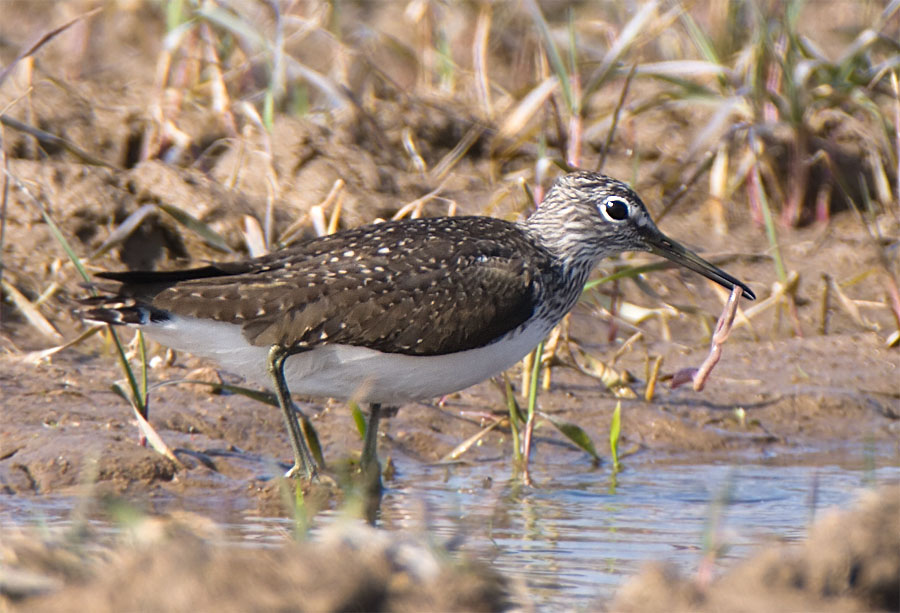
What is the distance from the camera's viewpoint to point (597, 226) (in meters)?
6.55

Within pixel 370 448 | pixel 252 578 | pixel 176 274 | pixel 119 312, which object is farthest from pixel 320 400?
pixel 252 578

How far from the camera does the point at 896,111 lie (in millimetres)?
8500

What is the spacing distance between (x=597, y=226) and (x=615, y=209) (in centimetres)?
14

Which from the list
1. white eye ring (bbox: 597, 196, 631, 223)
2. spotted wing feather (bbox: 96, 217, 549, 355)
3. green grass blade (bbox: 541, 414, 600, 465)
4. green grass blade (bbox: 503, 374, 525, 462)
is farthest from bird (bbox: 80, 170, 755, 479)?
white eye ring (bbox: 597, 196, 631, 223)

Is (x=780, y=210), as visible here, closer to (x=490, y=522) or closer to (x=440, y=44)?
(x=440, y=44)

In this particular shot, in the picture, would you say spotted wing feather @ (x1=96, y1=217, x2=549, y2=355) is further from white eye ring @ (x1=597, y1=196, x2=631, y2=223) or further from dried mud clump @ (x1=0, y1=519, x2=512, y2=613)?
dried mud clump @ (x1=0, y1=519, x2=512, y2=613)

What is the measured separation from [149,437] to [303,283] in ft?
3.15

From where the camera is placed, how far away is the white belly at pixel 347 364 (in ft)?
18.5

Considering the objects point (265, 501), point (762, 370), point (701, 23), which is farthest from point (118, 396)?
point (701, 23)

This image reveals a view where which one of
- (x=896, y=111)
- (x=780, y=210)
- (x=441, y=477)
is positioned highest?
(x=896, y=111)

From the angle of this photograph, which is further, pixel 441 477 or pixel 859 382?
pixel 859 382

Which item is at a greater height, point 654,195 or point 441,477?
point 654,195

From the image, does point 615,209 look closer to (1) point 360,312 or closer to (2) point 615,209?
(2) point 615,209

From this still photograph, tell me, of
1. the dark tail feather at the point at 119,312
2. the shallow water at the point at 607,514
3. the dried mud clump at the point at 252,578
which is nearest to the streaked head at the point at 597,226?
the shallow water at the point at 607,514
